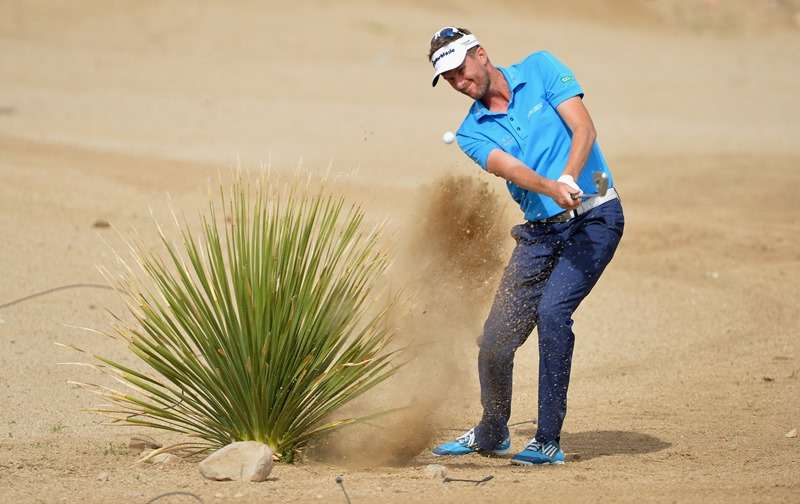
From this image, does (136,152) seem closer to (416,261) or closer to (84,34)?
(416,261)

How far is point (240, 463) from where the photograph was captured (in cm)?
550

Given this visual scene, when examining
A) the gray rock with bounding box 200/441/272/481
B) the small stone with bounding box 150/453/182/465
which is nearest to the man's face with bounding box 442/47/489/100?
the gray rock with bounding box 200/441/272/481

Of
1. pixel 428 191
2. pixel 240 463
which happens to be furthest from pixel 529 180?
pixel 240 463

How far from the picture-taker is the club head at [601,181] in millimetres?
5367

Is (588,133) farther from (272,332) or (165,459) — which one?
(165,459)

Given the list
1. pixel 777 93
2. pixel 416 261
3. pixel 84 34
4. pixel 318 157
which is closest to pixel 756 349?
pixel 416 261

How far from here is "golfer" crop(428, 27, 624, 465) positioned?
572cm

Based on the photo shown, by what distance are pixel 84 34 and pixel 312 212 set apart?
87.5ft

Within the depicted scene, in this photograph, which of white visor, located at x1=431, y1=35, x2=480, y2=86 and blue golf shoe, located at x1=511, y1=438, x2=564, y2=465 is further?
blue golf shoe, located at x1=511, y1=438, x2=564, y2=465

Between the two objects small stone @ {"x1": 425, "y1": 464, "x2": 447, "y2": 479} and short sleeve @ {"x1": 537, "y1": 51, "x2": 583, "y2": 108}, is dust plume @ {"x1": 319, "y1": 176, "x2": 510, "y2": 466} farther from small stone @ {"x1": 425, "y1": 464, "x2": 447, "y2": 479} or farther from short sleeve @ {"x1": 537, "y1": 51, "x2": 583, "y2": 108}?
short sleeve @ {"x1": 537, "y1": 51, "x2": 583, "y2": 108}

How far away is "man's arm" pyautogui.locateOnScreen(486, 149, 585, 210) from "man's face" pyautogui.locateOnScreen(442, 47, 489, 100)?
30cm

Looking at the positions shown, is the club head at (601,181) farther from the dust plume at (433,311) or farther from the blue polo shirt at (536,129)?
the dust plume at (433,311)

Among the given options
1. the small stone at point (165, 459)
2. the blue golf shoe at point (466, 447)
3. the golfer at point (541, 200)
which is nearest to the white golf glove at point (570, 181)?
the golfer at point (541, 200)

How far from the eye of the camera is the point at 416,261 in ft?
21.6
